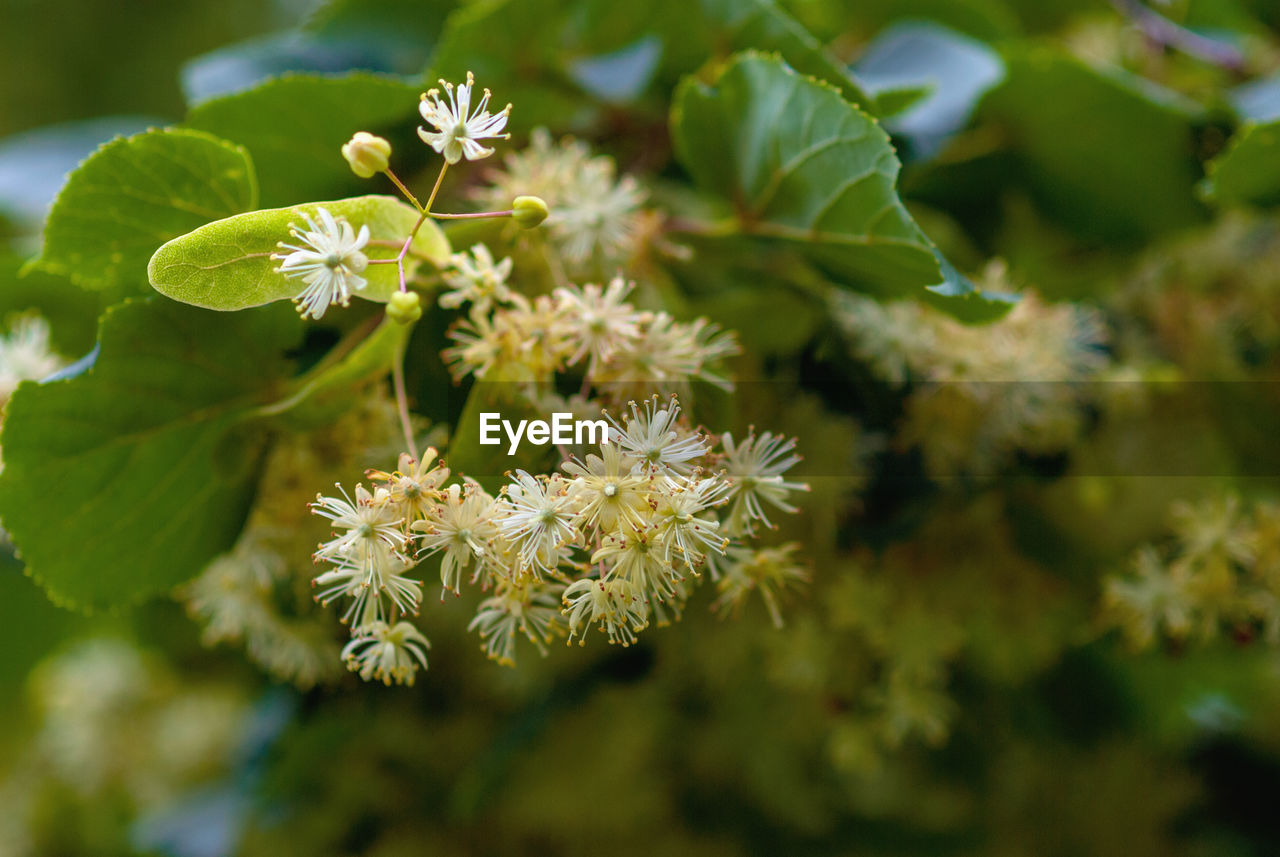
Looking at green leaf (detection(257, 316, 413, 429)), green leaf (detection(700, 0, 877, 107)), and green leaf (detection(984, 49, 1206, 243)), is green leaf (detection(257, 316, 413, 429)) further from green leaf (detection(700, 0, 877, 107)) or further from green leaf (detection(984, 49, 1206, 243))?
green leaf (detection(984, 49, 1206, 243))

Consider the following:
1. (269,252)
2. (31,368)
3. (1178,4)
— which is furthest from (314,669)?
(1178,4)

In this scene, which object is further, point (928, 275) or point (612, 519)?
point (928, 275)

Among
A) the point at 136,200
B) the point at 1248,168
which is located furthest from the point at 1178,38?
the point at 136,200

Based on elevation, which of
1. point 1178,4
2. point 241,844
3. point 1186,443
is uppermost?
point 1178,4

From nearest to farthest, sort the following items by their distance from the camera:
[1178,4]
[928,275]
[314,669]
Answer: [928,275] → [314,669] → [1178,4]

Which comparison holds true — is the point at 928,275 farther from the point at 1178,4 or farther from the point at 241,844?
the point at 241,844

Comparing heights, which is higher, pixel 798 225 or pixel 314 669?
pixel 798 225

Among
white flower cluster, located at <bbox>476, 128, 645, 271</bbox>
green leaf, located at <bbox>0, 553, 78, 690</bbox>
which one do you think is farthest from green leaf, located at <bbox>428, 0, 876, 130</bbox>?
green leaf, located at <bbox>0, 553, 78, 690</bbox>
